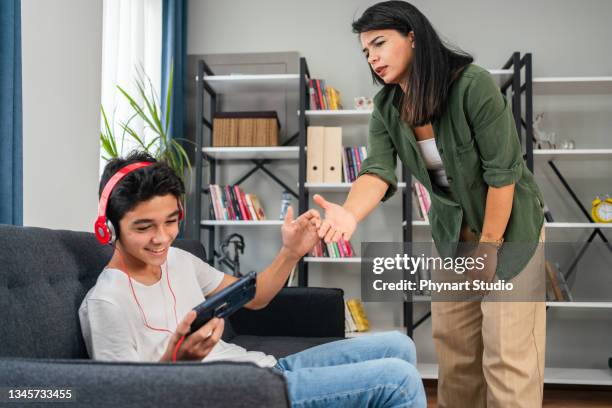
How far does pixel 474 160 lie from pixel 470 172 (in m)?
0.03

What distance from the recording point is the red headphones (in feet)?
3.73

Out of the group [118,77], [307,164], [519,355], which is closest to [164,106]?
[118,77]

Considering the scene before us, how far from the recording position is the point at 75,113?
2115 mm

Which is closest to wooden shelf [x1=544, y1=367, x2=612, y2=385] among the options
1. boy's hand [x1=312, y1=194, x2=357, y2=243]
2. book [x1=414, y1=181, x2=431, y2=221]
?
book [x1=414, y1=181, x2=431, y2=221]

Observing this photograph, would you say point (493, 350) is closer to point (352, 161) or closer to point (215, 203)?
point (352, 161)

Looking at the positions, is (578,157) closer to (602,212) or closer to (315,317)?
(602,212)

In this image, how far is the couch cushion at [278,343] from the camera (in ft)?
6.12

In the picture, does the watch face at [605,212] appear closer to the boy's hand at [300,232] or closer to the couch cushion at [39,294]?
the boy's hand at [300,232]

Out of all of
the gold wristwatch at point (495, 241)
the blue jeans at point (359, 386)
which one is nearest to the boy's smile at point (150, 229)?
the blue jeans at point (359, 386)

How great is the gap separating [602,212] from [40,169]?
279cm

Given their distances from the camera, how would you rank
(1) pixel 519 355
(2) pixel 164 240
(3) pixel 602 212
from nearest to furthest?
(2) pixel 164 240, (1) pixel 519 355, (3) pixel 602 212

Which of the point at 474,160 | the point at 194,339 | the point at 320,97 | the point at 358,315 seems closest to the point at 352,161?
the point at 320,97

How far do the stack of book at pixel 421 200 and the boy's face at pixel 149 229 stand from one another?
2149mm

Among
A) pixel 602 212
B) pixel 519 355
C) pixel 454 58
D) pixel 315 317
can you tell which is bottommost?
pixel 315 317
